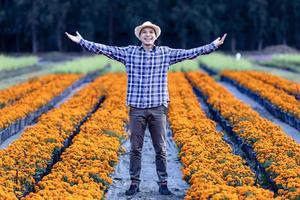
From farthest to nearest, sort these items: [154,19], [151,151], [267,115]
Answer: [154,19] → [267,115] → [151,151]

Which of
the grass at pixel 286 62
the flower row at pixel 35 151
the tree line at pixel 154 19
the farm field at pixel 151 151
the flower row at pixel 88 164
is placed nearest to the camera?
the flower row at pixel 88 164

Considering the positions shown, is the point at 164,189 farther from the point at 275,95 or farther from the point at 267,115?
the point at 275,95

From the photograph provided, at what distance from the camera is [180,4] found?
171 feet

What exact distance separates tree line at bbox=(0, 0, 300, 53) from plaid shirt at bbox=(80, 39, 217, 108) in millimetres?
43469

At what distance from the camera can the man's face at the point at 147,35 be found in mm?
6938

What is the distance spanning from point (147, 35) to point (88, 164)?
5.86 feet

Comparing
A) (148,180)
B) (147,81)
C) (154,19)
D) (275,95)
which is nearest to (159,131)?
(147,81)

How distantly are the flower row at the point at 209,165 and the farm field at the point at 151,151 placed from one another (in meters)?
0.01

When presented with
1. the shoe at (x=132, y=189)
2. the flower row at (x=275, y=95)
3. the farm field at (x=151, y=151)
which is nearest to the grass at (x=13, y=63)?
the flower row at (x=275, y=95)

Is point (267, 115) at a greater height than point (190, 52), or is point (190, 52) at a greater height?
point (190, 52)

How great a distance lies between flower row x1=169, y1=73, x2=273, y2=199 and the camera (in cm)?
619

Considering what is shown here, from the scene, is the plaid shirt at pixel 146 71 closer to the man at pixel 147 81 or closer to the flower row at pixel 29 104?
the man at pixel 147 81

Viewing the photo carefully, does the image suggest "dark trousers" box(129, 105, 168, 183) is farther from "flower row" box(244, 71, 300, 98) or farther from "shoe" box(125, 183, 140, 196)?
"flower row" box(244, 71, 300, 98)

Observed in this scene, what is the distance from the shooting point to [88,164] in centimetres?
757
